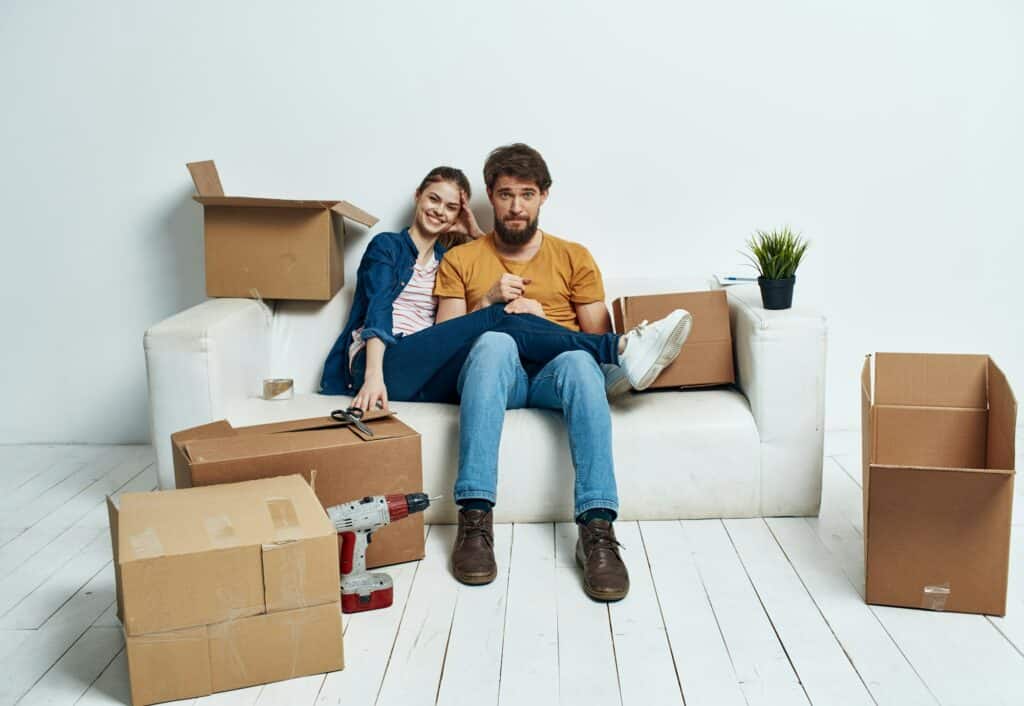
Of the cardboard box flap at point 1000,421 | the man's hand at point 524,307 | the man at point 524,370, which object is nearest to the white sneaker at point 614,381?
the man at point 524,370

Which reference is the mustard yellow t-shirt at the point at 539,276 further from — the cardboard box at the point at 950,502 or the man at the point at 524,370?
the cardboard box at the point at 950,502

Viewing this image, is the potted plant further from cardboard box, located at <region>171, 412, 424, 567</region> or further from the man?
cardboard box, located at <region>171, 412, 424, 567</region>

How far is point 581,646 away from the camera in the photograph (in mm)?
1895

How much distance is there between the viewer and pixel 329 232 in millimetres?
2879

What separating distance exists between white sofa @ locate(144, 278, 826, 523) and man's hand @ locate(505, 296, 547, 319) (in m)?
0.30

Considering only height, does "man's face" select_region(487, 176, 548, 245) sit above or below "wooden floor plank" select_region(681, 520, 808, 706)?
above

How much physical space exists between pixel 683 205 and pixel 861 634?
5.32 feet

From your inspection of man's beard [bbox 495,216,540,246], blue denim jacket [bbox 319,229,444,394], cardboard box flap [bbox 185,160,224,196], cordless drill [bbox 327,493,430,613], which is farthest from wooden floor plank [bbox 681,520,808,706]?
cardboard box flap [bbox 185,160,224,196]

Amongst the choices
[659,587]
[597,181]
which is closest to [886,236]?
[597,181]

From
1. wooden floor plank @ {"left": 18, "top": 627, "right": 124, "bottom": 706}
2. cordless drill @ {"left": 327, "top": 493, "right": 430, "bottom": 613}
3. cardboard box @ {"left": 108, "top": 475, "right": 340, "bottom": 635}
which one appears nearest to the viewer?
cardboard box @ {"left": 108, "top": 475, "right": 340, "bottom": 635}

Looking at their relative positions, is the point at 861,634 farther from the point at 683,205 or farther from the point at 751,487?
the point at 683,205

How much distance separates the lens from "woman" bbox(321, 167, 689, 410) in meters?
2.50

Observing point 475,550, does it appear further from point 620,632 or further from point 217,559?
point 217,559

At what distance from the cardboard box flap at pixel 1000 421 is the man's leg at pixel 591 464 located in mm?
770
